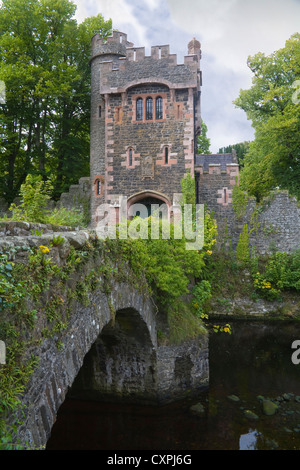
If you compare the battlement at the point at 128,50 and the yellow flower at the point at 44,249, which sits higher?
the battlement at the point at 128,50

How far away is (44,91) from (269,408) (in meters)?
19.3

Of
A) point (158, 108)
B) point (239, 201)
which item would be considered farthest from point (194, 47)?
point (239, 201)

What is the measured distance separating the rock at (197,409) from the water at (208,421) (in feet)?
0.36

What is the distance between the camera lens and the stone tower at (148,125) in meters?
18.8

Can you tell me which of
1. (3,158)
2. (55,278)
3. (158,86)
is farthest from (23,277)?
(3,158)

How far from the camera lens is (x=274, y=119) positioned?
797 inches

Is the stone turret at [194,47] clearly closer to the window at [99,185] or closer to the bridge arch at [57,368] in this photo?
the window at [99,185]

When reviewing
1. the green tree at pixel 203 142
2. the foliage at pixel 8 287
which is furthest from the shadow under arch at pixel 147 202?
the green tree at pixel 203 142

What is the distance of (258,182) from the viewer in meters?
22.8

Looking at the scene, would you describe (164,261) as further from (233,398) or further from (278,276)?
(278,276)

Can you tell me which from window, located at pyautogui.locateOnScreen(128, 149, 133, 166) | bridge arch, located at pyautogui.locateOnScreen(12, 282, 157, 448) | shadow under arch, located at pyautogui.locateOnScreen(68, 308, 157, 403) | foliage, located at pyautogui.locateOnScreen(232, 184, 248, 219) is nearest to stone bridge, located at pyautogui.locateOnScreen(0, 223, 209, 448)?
shadow under arch, located at pyautogui.locateOnScreen(68, 308, 157, 403)

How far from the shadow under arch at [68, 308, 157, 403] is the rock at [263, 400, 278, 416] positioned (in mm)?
2819

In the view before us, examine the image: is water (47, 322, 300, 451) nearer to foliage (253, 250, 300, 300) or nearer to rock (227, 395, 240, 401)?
rock (227, 395, 240, 401)
